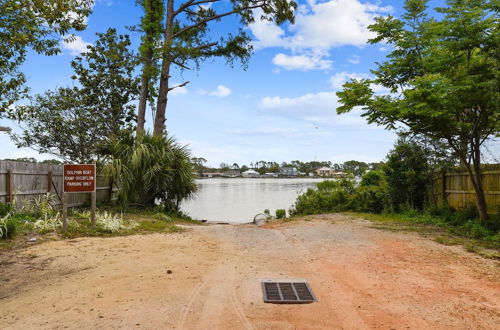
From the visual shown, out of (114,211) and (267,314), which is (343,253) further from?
(114,211)

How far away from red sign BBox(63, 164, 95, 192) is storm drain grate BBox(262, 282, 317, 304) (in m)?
5.91

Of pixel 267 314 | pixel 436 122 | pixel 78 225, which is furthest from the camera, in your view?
pixel 436 122

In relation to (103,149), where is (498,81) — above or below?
above

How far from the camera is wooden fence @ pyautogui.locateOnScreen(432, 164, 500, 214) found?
34.6 ft

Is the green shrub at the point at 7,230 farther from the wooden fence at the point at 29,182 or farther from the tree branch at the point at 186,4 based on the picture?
the tree branch at the point at 186,4

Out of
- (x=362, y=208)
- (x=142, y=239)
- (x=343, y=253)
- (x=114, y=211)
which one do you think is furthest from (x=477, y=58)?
(x=114, y=211)

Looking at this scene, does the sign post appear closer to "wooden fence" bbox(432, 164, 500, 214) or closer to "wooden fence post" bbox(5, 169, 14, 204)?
"wooden fence post" bbox(5, 169, 14, 204)

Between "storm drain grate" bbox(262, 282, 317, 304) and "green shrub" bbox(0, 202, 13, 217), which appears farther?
"green shrub" bbox(0, 202, 13, 217)

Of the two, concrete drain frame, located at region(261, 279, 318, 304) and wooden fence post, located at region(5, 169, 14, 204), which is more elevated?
wooden fence post, located at region(5, 169, 14, 204)

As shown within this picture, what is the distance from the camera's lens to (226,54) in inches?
805

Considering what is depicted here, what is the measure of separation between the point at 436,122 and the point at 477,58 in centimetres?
188

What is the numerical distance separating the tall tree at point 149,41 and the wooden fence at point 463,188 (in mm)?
13369

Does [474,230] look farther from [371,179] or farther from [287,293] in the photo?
[371,179]

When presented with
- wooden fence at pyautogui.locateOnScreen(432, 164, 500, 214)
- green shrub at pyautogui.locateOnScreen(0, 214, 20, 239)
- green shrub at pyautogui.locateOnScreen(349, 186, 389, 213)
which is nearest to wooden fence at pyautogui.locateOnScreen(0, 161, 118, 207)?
green shrub at pyautogui.locateOnScreen(0, 214, 20, 239)
